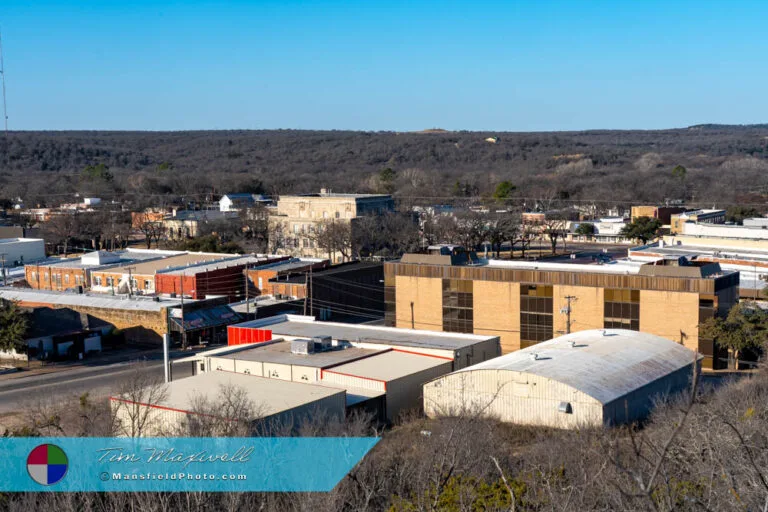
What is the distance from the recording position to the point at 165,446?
12.6m

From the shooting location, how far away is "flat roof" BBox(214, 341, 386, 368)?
21378 millimetres

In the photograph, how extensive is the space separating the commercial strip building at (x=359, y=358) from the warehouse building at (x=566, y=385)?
1.02 metres

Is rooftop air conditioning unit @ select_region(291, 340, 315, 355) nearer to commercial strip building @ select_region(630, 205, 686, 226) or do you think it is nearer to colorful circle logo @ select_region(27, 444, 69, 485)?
colorful circle logo @ select_region(27, 444, 69, 485)

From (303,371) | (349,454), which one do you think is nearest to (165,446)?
(349,454)

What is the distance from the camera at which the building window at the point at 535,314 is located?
26906 millimetres

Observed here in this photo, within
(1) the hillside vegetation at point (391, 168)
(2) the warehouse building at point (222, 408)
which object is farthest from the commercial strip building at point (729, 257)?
(1) the hillside vegetation at point (391, 168)

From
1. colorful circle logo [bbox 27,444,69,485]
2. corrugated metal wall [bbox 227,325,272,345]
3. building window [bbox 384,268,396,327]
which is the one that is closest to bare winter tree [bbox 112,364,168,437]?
colorful circle logo [bbox 27,444,69,485]

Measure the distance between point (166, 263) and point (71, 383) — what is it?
645 inches

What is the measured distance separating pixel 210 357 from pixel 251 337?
3.63m

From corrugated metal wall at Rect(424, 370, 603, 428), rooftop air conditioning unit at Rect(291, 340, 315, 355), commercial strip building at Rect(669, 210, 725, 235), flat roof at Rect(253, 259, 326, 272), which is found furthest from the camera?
commercial strip building at Rect(669, 210, 725, 235)

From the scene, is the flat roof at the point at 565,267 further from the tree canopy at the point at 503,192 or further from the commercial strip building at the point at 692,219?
the tree canopy at the point at 503,192

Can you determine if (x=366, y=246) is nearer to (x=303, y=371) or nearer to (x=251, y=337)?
(x=251, y=337)

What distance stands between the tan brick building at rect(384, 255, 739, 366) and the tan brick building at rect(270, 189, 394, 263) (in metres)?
23.3

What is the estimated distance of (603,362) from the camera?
773 inches
